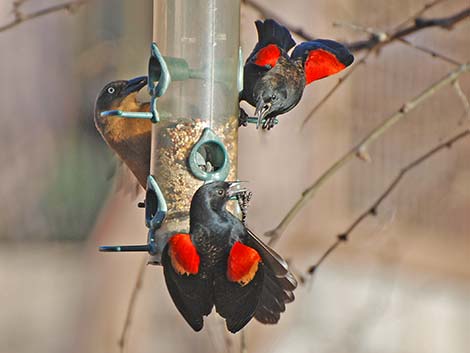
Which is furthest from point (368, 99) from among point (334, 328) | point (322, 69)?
point (322, 69)

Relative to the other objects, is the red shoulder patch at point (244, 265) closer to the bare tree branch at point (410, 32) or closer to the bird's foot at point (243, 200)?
the bird's foot at point (243, 200)

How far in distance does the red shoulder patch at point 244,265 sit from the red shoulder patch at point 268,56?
86 cm

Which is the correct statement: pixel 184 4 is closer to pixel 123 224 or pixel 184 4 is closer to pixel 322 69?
pixel 322 69

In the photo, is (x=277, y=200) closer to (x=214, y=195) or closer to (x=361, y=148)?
(x=361, y=148)

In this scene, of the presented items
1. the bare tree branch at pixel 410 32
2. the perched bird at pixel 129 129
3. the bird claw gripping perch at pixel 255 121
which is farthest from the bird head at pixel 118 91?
the bare tree branch at pixel 410 32

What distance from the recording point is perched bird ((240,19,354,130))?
3.64 meters

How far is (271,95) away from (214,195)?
528 millimetres

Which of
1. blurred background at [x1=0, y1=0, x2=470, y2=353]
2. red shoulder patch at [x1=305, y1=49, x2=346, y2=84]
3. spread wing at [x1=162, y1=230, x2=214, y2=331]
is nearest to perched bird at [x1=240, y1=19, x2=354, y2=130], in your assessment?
red shoulder patch at [x1=305, y1=49, x2=346, y2=84]

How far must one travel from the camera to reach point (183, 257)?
3141 millimetres

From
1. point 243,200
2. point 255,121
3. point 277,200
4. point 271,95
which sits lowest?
point 277,200

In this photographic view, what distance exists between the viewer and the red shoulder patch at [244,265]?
3.09 m

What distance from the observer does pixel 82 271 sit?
32.6ft

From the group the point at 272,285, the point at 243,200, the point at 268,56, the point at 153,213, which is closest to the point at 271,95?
the point at 268,56

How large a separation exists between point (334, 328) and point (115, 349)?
2344mm
